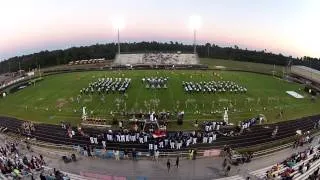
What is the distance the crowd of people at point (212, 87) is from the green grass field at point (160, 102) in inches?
71.6

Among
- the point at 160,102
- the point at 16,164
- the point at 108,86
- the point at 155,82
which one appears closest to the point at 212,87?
the point at 155,82

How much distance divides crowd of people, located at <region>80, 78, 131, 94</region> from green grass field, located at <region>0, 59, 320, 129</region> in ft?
5.24

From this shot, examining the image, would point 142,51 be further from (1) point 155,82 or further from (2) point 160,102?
(2) point 160,102

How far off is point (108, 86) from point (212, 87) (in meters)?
22.1

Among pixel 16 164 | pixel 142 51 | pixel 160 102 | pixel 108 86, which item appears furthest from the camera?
pixel 142 51

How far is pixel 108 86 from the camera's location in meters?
84.3

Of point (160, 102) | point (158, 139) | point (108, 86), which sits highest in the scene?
point (108, 86)

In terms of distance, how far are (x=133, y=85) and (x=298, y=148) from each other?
44761mm

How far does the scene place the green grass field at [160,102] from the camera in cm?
6769

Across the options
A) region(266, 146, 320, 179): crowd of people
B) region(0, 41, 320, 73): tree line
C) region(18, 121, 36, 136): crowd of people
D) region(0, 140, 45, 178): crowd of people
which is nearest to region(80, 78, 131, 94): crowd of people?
region(18, 121, 36, 136): crowd of people

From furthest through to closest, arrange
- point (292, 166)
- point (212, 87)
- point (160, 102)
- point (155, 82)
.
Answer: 1. point (155, 82)
2. point (212, 87)
3. point (160, 102)
4. point (292, 166)

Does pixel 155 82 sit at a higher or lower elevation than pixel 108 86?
higher

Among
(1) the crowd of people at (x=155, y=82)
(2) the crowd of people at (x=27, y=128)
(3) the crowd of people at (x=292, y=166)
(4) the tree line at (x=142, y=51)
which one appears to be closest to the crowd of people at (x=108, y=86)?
(1) the crowd of people at (x=155, y=82)

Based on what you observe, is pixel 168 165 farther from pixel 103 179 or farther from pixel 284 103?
pixel 284 103
